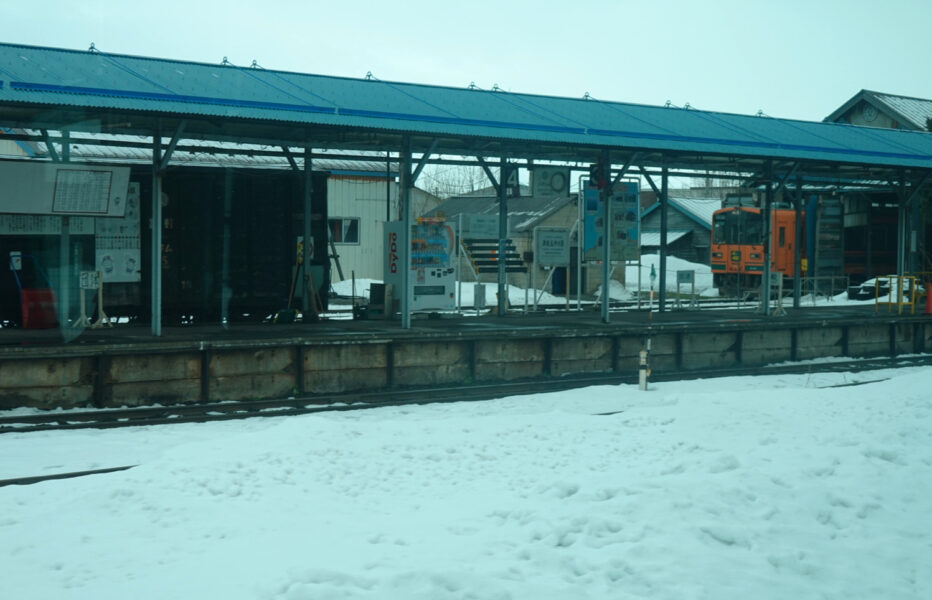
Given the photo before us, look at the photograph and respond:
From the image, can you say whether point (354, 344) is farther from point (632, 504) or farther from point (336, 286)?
point (336, 286)

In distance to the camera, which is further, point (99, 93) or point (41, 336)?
point (41, 336)

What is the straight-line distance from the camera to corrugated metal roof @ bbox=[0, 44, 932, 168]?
14.0 m

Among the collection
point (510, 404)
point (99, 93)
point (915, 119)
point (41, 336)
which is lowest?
point (510, 404)

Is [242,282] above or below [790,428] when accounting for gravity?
above

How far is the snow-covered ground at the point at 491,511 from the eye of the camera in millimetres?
5738

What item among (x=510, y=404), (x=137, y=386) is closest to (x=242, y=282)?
(x=137, y=386)

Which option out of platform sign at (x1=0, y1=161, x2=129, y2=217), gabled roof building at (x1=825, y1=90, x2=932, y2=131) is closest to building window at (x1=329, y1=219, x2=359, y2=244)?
platform sign at (x1=0, y1=161, x2=129, y2=217)

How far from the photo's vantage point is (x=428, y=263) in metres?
20.1

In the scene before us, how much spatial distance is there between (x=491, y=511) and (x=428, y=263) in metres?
13.0

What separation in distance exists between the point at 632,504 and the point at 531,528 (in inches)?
33.2

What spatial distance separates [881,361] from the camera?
2039cm

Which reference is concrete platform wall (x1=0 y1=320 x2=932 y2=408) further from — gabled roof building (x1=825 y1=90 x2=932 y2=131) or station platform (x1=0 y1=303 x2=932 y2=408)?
gabled roof building (x1=825 y1=90 x2=932 y2=131)

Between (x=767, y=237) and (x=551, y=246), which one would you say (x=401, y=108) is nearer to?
(x=551, y=246)

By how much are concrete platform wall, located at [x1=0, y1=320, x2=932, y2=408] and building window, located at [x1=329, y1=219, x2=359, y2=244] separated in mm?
20033
